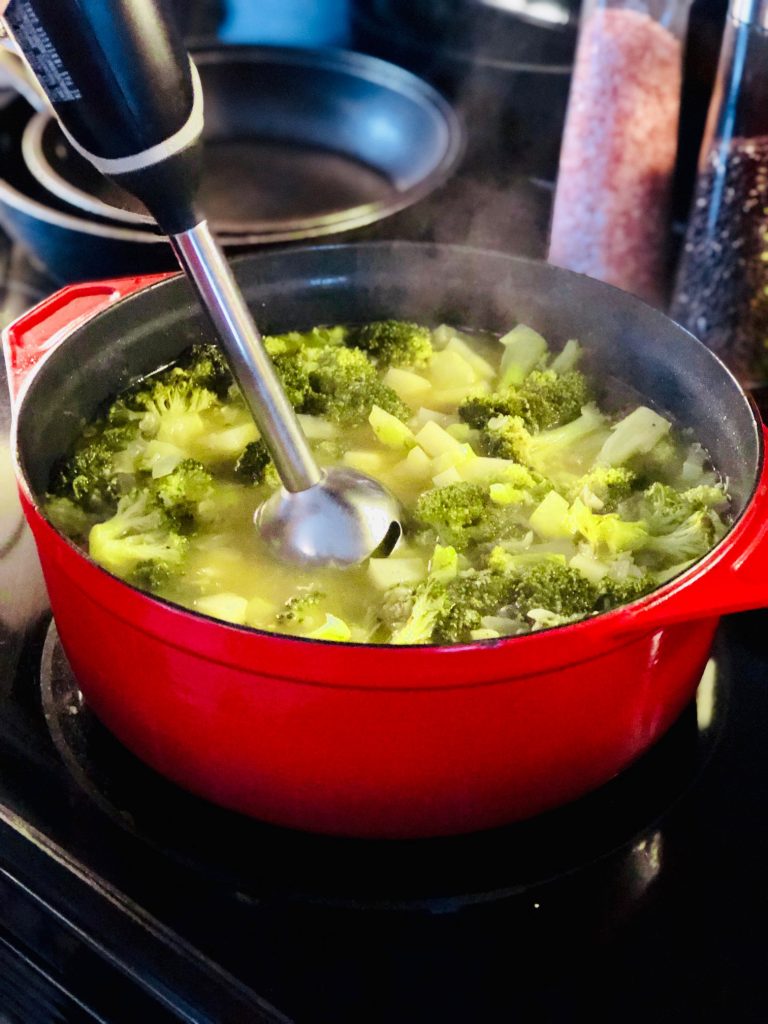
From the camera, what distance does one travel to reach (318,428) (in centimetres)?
122

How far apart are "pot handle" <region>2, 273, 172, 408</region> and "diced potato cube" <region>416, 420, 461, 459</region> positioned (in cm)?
34

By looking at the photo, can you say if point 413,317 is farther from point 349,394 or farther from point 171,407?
point 171,407

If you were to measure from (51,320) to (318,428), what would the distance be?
0.31 meters

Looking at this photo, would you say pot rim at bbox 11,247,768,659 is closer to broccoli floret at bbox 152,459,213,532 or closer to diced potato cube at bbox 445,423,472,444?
A: broccoli floret at bbox 152,459,213,532

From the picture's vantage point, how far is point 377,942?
2.87ft

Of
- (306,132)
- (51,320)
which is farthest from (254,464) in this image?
(306,132)

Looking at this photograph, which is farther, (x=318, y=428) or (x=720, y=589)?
(x=318, y=428)

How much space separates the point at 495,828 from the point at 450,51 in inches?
60.0

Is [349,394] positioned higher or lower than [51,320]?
lower

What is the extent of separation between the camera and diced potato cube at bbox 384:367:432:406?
127 centimetres

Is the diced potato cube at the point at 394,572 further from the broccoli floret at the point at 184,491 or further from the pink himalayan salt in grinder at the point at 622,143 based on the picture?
the pink himalayan salt in grinder at the point at 622,143

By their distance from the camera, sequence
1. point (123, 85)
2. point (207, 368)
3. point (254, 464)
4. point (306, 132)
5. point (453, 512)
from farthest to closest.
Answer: point (306, 132)
point (207, 368)
point (254, 464)
point (453, 512)
point (123, 85)

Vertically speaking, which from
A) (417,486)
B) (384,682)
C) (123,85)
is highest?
(123,85)

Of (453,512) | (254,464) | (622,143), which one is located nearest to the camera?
(453,512)
